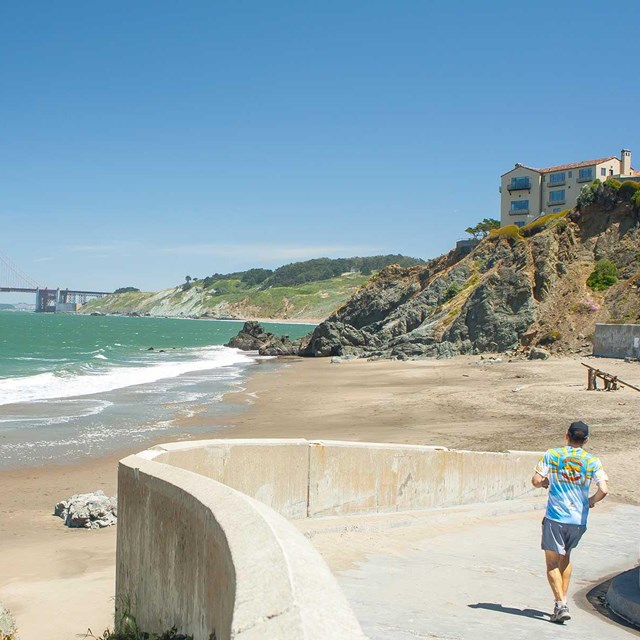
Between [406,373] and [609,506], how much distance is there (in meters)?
29.8

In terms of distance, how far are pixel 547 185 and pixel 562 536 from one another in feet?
240

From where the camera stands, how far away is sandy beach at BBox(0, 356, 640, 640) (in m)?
8.66

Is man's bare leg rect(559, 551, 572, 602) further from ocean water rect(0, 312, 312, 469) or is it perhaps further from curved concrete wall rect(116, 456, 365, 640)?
ocean water rect(0, 312, 312, 469)

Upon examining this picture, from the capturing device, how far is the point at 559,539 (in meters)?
5.86

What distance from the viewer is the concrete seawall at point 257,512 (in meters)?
3.07

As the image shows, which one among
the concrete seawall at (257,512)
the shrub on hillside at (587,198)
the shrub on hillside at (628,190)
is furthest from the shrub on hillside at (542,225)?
the concrete seawall at (257,512)

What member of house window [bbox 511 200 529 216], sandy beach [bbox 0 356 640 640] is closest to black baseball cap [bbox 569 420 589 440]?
sandy beach [bbox 0 356 640 640]

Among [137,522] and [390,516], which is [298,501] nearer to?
[390,516]

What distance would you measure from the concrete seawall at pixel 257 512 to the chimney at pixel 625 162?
67.5 metres

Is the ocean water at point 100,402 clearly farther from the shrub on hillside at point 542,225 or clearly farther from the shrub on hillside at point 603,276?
the shrub on hillside at point 603,276

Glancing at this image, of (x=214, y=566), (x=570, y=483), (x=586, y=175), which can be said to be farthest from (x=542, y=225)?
(x=214, y=566)

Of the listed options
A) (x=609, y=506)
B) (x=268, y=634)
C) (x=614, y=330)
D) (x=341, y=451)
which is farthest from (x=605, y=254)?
(x=268, y=634)

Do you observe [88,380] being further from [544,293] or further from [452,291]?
[452,291]

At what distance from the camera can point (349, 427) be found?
22.3 metres
